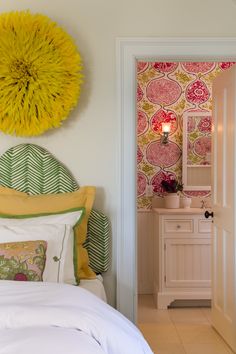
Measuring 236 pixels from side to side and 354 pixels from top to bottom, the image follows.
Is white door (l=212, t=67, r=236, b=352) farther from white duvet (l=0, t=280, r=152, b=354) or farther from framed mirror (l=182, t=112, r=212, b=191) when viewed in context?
white duvet (l=0, t=280, r=152, b=354)

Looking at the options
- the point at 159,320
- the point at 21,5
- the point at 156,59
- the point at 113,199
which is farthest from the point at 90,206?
the point at 159,320

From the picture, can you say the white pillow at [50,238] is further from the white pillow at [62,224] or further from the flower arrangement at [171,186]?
the flower arrangement at [171,186]

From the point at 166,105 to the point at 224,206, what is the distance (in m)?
1.68

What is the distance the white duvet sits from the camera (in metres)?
1.29

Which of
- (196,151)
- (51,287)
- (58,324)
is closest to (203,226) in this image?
(196,151)

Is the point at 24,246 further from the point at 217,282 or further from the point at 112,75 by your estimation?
the point at 217,282

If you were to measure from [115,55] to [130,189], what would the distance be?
33.0 inches

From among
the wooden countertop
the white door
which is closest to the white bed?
the white door

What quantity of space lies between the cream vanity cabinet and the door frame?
1417 millimetres

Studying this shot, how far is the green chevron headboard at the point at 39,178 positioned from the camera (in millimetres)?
2711

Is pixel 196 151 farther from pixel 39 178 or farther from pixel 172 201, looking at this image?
pixel 39 178

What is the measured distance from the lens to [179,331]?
354 cm

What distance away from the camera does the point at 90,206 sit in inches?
104

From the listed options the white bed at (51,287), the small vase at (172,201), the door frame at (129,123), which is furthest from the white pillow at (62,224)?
the small vase at (172,201)
